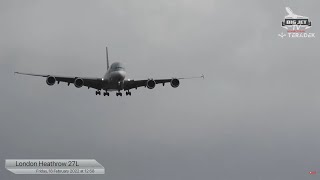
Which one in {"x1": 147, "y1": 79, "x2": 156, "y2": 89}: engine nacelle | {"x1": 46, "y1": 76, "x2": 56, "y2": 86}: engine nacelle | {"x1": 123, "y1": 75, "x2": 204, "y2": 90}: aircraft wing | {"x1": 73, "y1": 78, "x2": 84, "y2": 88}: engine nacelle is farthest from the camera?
{"x1": 147, "y1": 79, "x2": 156, "y2": 89}: engine nacelle

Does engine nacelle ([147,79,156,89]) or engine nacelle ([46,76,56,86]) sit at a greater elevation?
engine nacelle ([46,76,56,86])

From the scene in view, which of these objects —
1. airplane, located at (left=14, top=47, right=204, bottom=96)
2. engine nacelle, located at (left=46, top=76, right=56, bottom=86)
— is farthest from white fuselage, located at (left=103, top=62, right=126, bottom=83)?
engine nacelle, located at (left=46, top=76, right=56, bottom=86)

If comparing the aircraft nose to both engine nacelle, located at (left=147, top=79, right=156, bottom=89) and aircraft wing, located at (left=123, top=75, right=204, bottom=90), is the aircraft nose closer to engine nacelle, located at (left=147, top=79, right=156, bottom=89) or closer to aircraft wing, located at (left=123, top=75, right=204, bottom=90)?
aircraft wing, located at (left=123, top=75, right=204, bottom=90)

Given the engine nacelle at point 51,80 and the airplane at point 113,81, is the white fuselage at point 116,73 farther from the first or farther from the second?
the engine nacelle at point 51,80

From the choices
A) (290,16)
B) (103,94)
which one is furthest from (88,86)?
(290,16)

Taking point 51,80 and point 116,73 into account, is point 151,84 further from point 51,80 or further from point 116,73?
point 51,80

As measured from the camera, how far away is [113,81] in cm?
16462

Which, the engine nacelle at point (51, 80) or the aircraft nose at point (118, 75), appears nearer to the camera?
the aircraft nose at point (118, 75)

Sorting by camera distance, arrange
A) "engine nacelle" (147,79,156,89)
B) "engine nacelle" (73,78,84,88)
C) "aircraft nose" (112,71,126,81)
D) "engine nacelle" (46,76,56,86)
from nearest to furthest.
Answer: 1. "aircraft nose" (112,71,126,81)
2. "engine nacelle" (46,76,56,86)
3. "engine nacelle" (73,78,84,88)
4. "engine nacelle" (147,79,156,89)

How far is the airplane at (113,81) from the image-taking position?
164375 millimetres

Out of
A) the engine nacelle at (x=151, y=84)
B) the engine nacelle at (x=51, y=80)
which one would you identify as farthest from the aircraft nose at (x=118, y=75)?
the engine nacelle at (x=51, y=80)

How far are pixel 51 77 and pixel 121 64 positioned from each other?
11114mm

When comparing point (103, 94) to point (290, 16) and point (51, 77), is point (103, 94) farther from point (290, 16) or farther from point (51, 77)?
point (290, 16)

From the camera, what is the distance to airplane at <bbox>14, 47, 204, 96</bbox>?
164m
